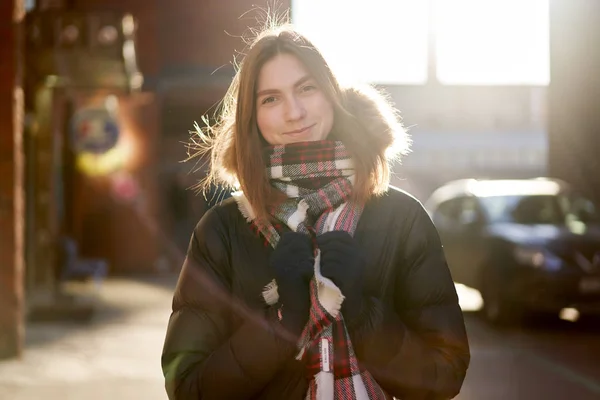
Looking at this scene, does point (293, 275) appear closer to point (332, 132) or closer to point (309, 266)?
point (309, 266)

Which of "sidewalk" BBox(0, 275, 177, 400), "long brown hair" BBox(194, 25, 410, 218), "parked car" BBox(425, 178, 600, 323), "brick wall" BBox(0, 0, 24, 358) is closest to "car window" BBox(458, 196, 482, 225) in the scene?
"parked car" BBox(425, 178, 600, 323)

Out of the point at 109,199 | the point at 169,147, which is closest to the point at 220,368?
the point at 109,199

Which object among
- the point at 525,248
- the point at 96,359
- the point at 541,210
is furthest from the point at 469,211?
the point at 96,359

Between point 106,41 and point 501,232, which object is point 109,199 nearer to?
point 106,41

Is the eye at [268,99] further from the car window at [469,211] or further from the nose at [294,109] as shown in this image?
the car window at [469,211]

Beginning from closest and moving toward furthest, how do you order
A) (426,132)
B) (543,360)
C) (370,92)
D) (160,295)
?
(370,92), (543,360), (160,295), (426,132)

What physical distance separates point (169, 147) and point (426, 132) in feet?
103

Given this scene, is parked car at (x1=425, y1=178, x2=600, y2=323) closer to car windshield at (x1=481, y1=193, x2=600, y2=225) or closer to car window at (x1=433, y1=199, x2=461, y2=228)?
car windshield at (x1=481, y1=193, x2=600, y2=225)

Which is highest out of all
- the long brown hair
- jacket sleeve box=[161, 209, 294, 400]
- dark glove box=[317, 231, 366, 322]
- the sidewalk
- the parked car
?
the long brown hair

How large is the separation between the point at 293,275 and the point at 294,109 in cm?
49

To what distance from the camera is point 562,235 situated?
1162cm

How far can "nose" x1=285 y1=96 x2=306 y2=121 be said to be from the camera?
8.21ft

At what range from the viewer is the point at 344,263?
2.25 m

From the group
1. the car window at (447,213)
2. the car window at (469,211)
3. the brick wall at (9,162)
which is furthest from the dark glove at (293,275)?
the car window at (447,213)
